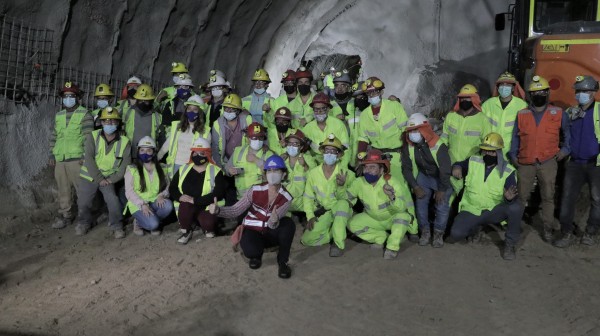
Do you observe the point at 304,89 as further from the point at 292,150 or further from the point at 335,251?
the point at 335,251

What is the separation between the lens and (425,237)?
6195 millimetres

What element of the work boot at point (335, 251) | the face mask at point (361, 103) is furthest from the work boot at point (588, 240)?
the face mask at point (361, 103)

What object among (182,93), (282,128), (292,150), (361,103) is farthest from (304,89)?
(182,93)

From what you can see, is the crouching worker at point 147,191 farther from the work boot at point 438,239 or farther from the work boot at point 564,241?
the work boot at point 564,241

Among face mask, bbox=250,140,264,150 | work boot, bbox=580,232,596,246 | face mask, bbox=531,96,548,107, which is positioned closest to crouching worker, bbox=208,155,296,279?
face mask, bbox=250,140,264,150

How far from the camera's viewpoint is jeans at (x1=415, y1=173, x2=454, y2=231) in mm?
6090

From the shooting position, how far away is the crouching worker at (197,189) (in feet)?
20.5

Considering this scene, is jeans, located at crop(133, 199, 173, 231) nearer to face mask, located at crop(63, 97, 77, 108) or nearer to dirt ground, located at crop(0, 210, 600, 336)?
dirt ground, located at crop(0, 210, 600, 336)

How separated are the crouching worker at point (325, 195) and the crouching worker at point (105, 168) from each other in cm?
233

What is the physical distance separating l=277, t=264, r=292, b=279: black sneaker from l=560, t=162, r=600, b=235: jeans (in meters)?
3.17

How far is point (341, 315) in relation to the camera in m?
4.46

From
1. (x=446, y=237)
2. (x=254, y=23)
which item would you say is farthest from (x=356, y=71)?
(x=446, y=237)

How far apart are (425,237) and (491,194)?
868mm

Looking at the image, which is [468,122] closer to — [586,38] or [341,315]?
[586,38]
